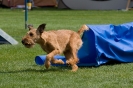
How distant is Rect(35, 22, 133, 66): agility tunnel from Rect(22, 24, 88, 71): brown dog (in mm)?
302

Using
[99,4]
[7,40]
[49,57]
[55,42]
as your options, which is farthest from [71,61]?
[99,4]

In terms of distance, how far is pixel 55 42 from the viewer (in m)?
9.28

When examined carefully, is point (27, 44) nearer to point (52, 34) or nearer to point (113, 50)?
point (52, 34)

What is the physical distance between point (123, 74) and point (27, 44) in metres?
1.81

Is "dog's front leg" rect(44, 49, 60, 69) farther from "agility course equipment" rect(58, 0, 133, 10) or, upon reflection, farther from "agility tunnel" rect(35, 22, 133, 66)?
"agility course equipment" rect(58, 0, 133, 10)

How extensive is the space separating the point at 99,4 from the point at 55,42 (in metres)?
22.7

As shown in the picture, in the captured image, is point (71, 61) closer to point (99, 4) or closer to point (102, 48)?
point (102, 48)

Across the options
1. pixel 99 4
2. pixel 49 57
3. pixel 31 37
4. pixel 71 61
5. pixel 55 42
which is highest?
pixel 31 37

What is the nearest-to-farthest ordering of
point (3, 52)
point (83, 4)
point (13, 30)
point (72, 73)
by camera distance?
point (72, 73) → point (3, 52) → point (13, 30) → point (83, 4)

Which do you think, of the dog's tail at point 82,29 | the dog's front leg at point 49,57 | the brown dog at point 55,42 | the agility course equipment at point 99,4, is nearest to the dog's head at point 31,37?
A: the brown dog at point 55,42

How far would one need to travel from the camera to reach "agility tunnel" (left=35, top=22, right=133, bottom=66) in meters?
10.0

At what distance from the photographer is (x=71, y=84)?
792cm

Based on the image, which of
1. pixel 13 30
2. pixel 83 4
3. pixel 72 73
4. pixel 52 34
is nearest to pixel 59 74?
pixel 72 73

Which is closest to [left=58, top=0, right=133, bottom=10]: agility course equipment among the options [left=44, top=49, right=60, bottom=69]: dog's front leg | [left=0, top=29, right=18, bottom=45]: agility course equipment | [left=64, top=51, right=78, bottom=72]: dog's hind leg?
[left=0, top=29, right=18, bottom=45]: agility course equipment
